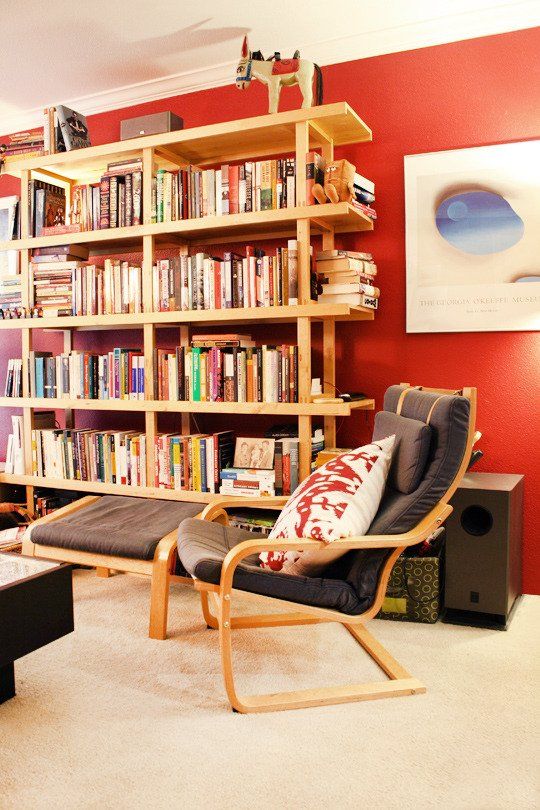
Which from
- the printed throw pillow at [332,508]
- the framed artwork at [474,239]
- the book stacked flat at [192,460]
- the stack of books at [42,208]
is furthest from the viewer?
the stack of books at [42,208]

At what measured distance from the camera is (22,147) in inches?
151

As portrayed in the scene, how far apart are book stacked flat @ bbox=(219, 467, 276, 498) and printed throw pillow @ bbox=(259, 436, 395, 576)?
86cm

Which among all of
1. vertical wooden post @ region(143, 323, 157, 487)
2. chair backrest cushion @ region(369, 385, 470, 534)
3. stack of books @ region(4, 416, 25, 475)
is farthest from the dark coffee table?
stack of books @ region(4, 416, 25, 475)

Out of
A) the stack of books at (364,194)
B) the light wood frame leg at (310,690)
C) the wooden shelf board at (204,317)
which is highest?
the stack of books at (364,194)

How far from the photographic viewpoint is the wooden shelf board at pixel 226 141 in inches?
117

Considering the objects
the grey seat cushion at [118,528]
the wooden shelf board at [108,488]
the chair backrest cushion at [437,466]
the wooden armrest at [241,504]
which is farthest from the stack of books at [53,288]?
the chair backrest cushion at [437,466]

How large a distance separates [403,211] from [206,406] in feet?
4.39

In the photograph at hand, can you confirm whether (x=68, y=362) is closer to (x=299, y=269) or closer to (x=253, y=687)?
(x=299, y=269)

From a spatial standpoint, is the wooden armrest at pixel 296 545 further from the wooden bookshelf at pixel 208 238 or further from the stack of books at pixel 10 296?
the stack of books at pixel 10 296

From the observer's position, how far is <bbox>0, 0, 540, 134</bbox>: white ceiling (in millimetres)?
2957

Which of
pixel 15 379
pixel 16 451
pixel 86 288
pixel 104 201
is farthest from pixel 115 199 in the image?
pixel 16 451

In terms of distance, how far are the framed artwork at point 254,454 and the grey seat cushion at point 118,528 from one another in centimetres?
35

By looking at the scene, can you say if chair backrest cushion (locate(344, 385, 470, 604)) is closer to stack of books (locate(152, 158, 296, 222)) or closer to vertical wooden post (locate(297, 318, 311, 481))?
vertical wooden post (locate(297, 318, 311, 481))

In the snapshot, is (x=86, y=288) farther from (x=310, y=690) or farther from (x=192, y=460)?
(x=310, y=690)
